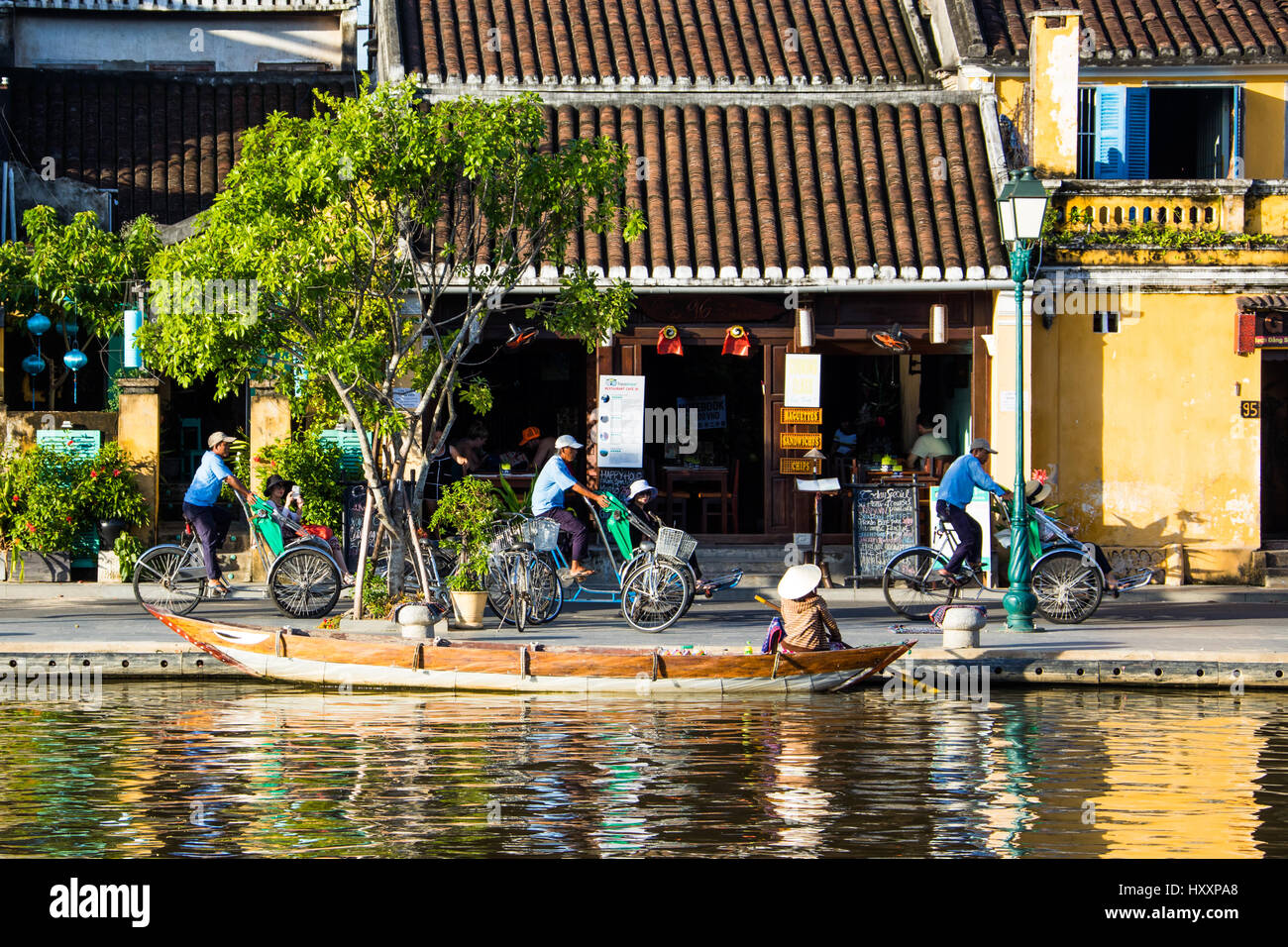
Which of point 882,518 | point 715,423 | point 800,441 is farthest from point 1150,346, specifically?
point 715,423

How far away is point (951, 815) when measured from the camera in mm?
10672

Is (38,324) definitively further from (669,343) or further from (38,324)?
(669,343)

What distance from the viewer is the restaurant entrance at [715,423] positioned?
2317 cm

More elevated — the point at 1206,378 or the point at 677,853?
the point at 1206,378

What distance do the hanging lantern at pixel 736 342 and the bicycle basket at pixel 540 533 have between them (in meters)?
Answer: 4.64

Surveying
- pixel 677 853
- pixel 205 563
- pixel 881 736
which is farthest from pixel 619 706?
pixel 205 563

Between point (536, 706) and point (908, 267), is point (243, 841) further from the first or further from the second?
point (908, 267)

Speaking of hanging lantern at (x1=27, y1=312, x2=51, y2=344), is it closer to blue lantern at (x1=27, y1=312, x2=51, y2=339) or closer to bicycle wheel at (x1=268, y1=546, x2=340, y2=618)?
blue lantern at (x1=27, y1=312, x2=51, y2=339)

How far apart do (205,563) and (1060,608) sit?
9.11 metres

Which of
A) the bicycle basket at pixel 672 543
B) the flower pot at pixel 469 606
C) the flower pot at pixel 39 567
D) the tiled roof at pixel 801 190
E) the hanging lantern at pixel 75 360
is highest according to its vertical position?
the tiled roof at pixel 801 190

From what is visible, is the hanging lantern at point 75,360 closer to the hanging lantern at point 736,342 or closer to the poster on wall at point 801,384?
the hanging lantern at point 736,342

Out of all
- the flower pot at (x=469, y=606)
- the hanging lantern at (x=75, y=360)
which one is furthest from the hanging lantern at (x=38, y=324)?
the flower pot at (x=469, y=606)

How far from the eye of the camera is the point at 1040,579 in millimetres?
18734

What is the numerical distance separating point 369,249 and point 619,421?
5156 mm
